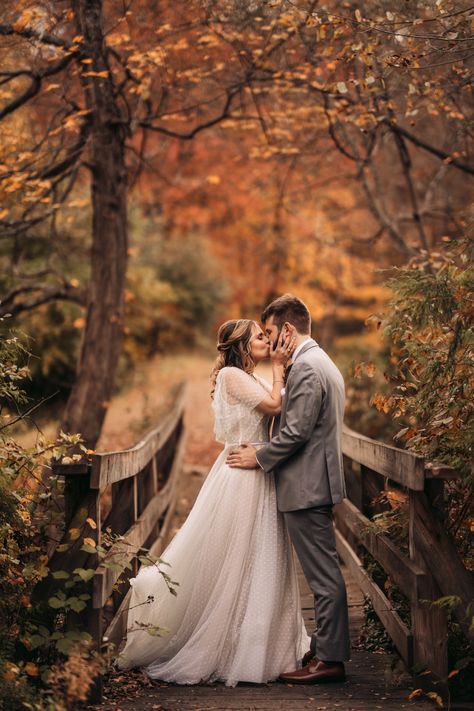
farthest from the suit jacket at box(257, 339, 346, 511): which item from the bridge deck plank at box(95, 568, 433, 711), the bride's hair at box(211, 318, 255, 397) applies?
the bridge deck plank at box(95, 568, 433, 711)

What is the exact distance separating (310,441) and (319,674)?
4.28 feet

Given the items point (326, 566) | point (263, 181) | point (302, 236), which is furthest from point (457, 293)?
point (302, 236)

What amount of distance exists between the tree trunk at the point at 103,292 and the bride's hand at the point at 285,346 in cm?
532

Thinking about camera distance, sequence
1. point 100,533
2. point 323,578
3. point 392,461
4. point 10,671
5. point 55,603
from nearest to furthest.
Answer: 1. point 10,671
2. point 55,603
3. point 100,533
4. point 392,461
5. point 323,578

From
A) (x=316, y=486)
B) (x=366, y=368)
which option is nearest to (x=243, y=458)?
(x=316, y=486)

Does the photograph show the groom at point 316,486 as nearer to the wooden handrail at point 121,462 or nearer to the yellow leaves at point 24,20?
the wooden handrail at point 121,462

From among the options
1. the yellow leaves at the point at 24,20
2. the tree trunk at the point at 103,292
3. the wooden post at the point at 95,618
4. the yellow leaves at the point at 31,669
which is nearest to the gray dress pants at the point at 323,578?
the wooden post at the point at 95,618

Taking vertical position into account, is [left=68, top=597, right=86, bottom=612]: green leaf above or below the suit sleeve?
Answer: below

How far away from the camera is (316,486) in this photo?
4812 mm

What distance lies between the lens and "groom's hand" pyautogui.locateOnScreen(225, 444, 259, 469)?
16.9 ft

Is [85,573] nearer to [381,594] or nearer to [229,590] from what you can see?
[229,590]

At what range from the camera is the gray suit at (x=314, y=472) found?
4770 millimetres

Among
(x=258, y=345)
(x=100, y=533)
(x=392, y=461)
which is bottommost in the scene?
(x=100, y=533)

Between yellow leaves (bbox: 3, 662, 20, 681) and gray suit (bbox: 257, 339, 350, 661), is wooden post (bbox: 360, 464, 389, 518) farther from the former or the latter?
yellow leaves (bbox: 3, 662, 20, 681)
